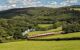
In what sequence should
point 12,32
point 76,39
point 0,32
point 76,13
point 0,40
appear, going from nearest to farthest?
1. point 76,39
2. point 0,40
3. point 0,32
4. point 12,32
5. point 76,13

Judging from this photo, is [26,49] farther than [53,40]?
No

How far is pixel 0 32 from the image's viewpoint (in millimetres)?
91875

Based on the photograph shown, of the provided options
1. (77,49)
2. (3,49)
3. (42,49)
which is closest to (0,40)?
(3,49)

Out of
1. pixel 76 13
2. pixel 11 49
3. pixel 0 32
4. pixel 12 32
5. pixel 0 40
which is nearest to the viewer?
pixel 11 49

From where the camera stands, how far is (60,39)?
218 feet

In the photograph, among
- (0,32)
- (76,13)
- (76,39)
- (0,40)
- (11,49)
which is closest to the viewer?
(11,49)

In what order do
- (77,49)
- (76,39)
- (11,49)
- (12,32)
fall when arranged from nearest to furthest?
(77,49) → (11,49) → (76,39) → (12,32)

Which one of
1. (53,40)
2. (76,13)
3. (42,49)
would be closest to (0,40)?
(53,40)

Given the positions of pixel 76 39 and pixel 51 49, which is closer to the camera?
pixel 51 49

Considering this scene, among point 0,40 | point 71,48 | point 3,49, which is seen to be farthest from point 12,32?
point 71,48

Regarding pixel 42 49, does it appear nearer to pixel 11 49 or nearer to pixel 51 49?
pixel 51 49

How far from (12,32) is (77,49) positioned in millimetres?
56840

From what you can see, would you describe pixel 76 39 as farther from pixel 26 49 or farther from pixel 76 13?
pixel 76 13

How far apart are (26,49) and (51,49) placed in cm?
461
